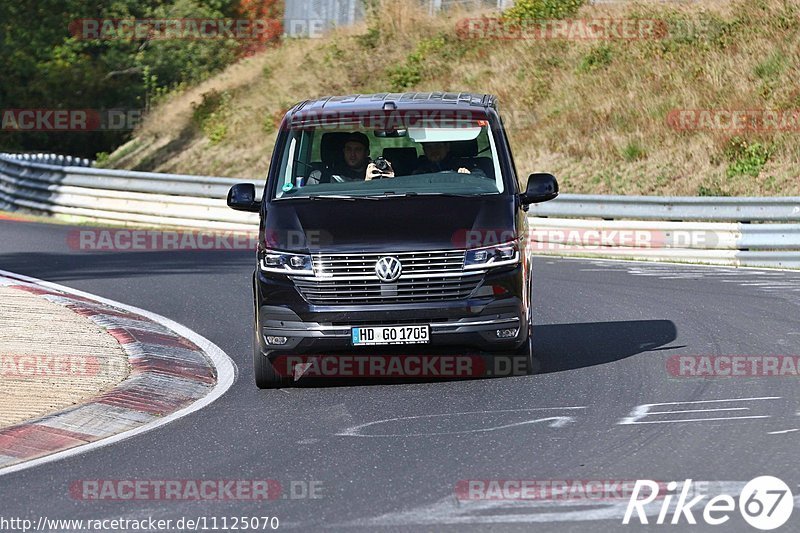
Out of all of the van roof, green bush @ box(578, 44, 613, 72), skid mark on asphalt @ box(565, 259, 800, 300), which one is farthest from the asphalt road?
green bush @ box(578, 44, 613, 72)

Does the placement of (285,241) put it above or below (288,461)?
above

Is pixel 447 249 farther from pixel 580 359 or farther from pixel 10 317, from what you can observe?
pixel 10 317

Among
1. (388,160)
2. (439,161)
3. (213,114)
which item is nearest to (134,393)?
(388,160)

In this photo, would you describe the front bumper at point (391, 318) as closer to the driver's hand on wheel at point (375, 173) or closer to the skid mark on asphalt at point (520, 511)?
the driver's hand on wheel at point (375, 173)

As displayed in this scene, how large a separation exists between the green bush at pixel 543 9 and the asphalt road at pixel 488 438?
2287 centimetres

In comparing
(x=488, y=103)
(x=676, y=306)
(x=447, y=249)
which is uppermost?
(x=488, y=103)

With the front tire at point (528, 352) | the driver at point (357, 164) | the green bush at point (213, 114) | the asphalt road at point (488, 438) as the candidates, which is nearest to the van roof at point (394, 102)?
the driver at point (357, 164)

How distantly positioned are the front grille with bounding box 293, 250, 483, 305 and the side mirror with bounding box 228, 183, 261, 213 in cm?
110

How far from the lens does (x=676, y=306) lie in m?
14.5

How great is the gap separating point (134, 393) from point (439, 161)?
2.85 meters

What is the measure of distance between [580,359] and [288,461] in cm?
406

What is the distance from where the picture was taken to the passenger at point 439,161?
10664 mm

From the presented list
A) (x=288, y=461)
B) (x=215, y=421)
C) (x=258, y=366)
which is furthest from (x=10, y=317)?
(x=288, y=461)

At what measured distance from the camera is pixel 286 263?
9.84 m
